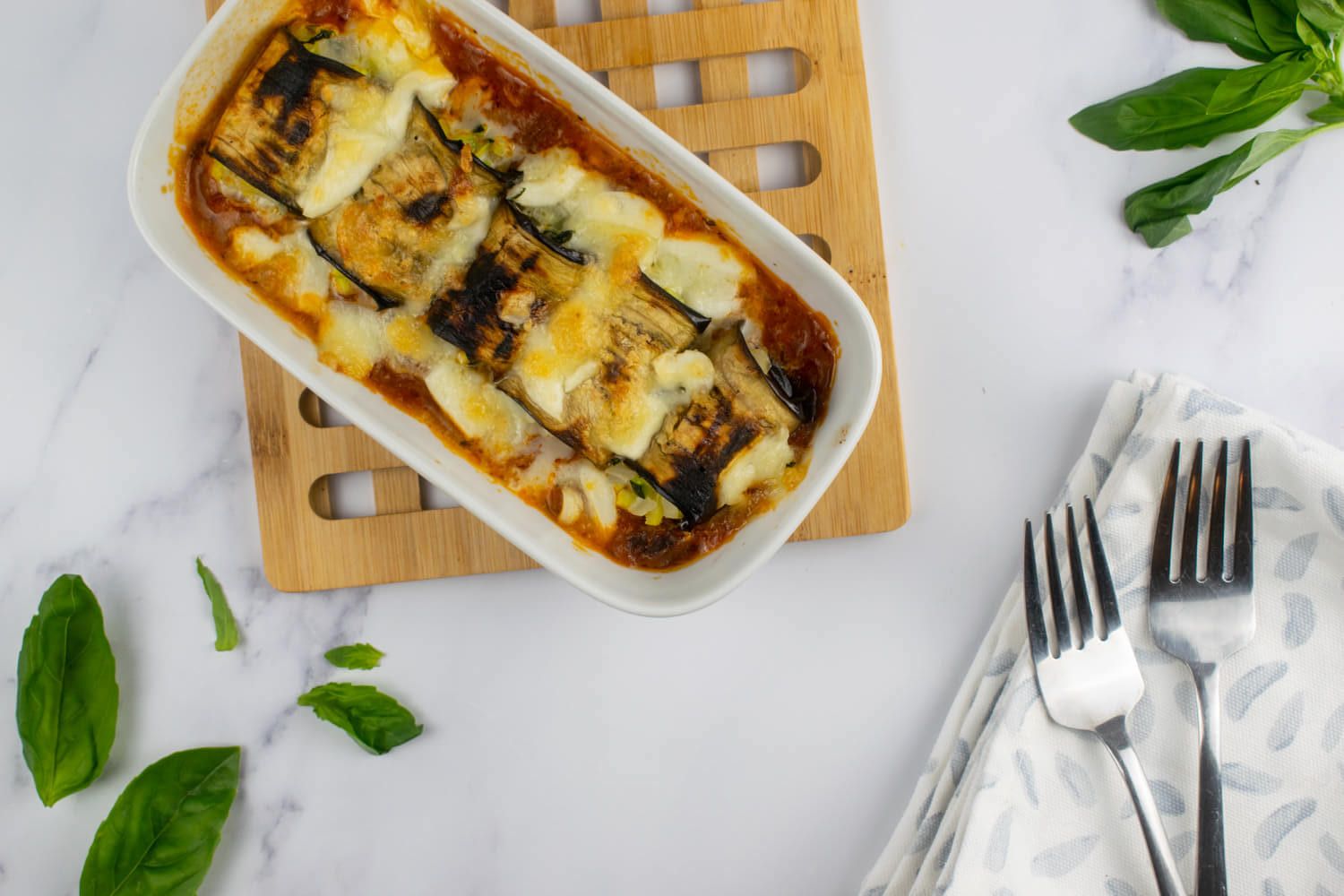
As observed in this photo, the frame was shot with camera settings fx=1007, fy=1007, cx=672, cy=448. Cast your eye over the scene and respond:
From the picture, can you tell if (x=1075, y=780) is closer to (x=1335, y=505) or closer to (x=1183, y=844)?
(x=1183, y=844)

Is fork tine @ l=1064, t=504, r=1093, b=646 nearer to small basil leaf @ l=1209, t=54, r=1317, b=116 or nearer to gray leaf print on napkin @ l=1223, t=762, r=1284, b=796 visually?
gray leaf print on napkin @ l=1223, t=762, r=1284, b=796

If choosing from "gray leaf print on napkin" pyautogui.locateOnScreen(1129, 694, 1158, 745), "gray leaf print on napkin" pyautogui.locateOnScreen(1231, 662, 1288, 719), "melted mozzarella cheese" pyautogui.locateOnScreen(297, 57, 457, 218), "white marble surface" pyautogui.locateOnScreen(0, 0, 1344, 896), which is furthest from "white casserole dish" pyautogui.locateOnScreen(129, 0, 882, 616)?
"gray leaf print on napkin" pyautogui.locateOnScreen(1231, 662, 1288, 719)

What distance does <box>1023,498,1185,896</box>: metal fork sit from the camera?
1.99 m

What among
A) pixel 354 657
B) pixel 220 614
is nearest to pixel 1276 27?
pixel 354 657

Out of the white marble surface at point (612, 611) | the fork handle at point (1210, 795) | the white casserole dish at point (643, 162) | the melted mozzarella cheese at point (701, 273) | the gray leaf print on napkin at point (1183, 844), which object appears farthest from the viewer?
the white marble surface at point (612, 611)

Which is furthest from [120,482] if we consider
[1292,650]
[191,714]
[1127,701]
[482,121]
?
[1292,650]

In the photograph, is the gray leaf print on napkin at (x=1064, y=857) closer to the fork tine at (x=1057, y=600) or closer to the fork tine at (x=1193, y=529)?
the fork tine at (x=1057, y=600)

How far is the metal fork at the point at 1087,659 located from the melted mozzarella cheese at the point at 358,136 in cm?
144

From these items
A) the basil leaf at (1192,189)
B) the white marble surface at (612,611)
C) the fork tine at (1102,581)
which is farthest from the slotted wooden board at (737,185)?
the basil leaf at (1192,189)

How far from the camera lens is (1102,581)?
198 centimetres

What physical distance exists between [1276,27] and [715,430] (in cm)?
143

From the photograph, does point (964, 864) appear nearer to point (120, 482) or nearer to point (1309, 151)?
point (1309, 151)

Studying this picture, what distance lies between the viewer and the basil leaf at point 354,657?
2186 millimetres

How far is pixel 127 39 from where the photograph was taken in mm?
2168
